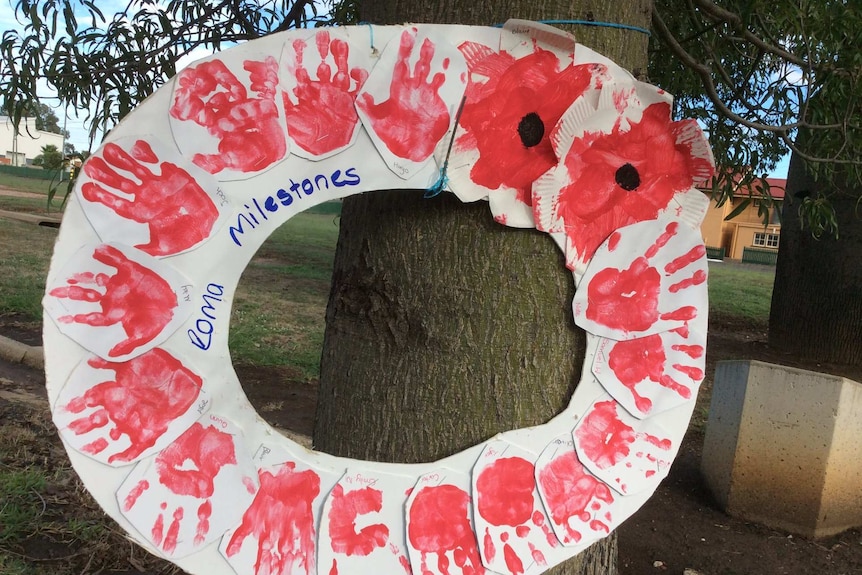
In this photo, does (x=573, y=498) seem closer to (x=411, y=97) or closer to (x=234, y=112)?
(x=411, y=97)

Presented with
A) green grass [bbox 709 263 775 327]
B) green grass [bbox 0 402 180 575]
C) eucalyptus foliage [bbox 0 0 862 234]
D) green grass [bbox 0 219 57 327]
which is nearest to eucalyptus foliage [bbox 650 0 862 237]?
eucalyptus foliage [bbox 0 0 862 234]

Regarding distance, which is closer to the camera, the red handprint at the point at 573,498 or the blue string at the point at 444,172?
the blue string at the point at 444,172

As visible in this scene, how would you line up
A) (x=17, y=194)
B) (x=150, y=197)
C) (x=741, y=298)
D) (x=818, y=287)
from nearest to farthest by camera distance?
(x=150, y=197) → (x=818, y=287) → (x=741, y=298) → (x=17, y=194)

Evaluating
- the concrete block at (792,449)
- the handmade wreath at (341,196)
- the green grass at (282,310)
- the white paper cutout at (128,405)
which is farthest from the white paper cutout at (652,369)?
the concrete block at (792,449)

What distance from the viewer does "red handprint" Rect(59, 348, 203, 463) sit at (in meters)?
1.06

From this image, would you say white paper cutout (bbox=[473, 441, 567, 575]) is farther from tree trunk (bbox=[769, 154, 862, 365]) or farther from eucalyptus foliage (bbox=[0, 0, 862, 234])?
tree trunk (bbox=[769, 154, 862, 365])

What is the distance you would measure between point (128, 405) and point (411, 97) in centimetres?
69

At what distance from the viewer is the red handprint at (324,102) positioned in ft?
3.55

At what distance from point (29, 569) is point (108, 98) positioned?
1593mm

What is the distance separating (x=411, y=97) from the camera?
3.62 ft

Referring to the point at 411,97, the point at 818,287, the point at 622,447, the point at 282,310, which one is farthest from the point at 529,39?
the point at 282,310

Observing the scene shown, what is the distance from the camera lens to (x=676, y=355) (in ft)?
4.17

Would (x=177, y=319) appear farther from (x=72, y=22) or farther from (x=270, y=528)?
(x=72, y=22)

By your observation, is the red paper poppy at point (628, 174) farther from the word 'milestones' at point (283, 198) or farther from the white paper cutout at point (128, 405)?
the white paper cutout at point (128, 405)
